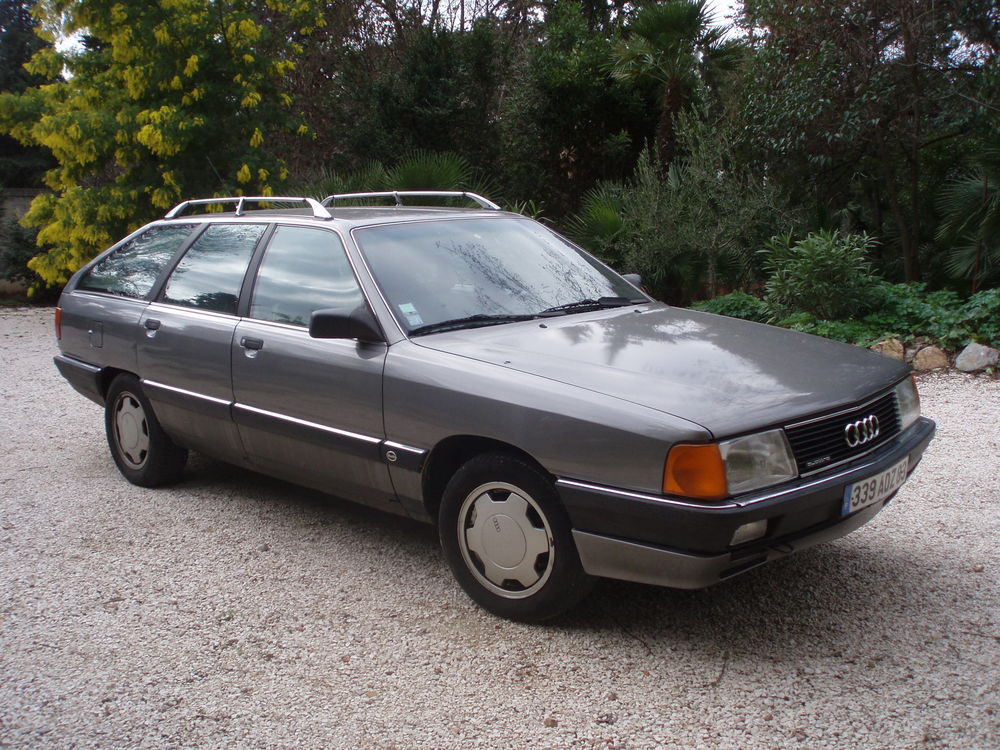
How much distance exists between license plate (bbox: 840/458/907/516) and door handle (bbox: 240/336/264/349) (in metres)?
2.61

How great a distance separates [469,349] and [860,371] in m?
1.50

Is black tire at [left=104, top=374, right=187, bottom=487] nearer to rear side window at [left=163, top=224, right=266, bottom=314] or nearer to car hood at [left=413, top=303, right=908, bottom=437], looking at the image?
rear side window at [left=163, top=224, right=266, bottom=314]

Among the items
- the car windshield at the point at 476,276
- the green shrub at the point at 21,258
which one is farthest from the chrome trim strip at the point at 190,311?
the green shrub at the point at 21,258

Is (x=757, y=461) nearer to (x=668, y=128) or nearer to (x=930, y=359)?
(x=930, y=359)

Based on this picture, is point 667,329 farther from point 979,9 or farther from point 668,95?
point 668,95

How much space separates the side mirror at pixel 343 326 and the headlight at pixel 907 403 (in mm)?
2069

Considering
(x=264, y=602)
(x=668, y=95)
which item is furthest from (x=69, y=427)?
A: (x=668, y=95)

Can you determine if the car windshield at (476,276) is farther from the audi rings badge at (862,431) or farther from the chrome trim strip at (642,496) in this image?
the audi rings badge at (862,431)

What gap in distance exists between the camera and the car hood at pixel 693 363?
310cm

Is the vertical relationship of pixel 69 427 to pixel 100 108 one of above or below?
below

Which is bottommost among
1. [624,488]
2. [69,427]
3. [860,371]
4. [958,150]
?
[69,427]

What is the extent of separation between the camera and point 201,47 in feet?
42.7

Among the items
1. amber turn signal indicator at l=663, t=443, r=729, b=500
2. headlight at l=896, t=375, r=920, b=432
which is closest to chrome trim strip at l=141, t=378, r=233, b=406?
amber turn signal indicator at l=663, t=443, r=729, b=500

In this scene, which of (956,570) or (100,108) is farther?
(100,108)
